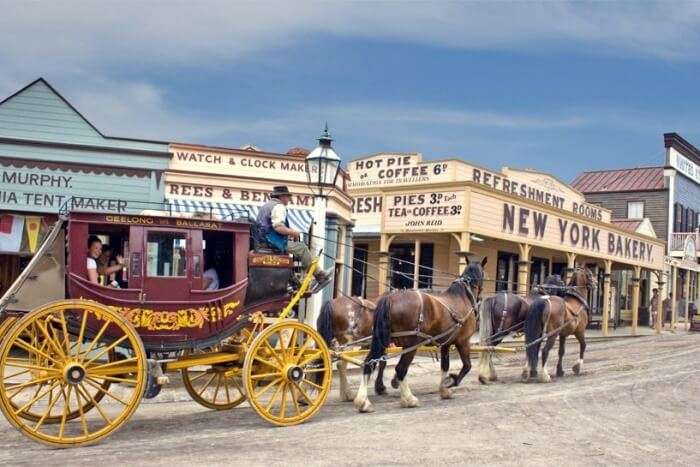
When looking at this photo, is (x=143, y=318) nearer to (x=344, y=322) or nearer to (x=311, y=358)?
(x=311, y=358)

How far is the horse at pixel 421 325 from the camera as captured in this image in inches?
364

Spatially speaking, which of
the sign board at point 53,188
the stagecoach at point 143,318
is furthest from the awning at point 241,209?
the stagecoach at point 143,318

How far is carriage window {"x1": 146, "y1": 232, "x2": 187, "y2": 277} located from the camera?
7.43m

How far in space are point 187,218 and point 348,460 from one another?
2914 millimetres

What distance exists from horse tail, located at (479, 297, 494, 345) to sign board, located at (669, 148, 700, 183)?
89.4 feet

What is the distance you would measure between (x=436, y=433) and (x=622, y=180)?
3425cm

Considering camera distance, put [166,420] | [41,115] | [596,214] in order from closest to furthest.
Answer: [166,420], [41,115], [596,214]

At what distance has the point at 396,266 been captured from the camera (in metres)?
22.8

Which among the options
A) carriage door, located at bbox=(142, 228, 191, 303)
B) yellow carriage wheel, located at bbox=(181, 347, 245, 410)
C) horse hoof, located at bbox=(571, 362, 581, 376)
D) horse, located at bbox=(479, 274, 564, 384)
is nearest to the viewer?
carriage door, located at bbox=(142, 228, 191, 303)

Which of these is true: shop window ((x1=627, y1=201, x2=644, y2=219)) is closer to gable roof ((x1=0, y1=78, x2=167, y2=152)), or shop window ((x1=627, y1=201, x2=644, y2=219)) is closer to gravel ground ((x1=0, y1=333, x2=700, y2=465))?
gravel ground ((x1=0, y1=333, x2=700, y2=465))

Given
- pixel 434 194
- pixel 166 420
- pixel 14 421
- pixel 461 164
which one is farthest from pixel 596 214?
pixel 14 421

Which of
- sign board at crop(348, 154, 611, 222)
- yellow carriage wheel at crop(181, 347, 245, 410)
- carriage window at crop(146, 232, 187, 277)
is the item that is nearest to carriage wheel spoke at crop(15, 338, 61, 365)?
carriage window at crop(146, 232, 187, 277)

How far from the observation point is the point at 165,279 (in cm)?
740

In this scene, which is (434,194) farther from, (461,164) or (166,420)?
(166,420)
